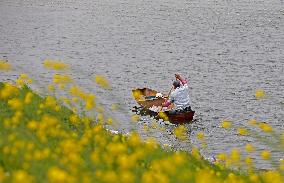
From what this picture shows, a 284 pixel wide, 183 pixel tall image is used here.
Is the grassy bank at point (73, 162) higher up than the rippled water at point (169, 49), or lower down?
lower down

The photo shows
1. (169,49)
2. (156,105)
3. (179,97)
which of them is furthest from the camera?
(169,49)

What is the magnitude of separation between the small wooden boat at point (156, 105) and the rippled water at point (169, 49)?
17.6 inches

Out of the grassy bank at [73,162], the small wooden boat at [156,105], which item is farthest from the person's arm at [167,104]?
the grassy bank at [73,162]

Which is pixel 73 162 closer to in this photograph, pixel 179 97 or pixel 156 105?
pixel 179 97

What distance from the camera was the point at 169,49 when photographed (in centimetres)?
5056

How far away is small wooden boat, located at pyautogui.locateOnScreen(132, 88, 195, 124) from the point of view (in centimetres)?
2703

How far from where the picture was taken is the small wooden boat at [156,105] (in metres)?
27.0

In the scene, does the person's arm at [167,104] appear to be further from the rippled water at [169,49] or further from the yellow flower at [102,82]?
the yellow flower at [102,82]

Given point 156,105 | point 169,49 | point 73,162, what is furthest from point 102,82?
point 169,49

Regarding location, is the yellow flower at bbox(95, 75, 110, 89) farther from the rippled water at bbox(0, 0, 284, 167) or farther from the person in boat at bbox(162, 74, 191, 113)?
the person in boat at bbox(162, 74, 191, 113)

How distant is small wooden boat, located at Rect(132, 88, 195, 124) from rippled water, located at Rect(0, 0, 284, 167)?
45cm

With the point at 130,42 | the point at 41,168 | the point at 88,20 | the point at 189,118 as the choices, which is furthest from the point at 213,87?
the point at 88,20

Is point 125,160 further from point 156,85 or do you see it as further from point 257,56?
point 257,56

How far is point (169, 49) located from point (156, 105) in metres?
21.7
